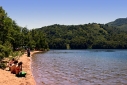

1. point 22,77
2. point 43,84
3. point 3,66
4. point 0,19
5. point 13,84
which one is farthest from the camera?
point 0,19

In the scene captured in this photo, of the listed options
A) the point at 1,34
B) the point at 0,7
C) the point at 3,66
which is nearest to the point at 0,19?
the point at 1,34

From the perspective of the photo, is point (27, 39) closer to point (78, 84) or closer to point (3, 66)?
point (3, 66)

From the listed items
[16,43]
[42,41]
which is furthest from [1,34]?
[42,41]

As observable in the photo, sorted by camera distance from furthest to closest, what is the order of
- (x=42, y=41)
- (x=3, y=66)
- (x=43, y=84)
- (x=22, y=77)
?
(x=42, y=41) < (x=3, y=66) < (x=22, y=77) < (x=43, y=84)

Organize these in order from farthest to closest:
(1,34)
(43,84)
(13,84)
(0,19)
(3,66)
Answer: (1,34) → (0,19) → (3,66) → (43,84) → (13,84)

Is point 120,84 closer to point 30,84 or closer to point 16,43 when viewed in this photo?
point 30,84

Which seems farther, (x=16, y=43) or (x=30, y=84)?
(x=16, y=43)

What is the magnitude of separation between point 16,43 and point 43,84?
197ft

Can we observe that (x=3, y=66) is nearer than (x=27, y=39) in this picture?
Yes

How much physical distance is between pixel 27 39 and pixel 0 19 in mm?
65415

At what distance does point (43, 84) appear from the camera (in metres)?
21.5

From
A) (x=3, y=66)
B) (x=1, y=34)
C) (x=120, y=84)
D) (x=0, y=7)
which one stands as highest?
(x=0, y=7)

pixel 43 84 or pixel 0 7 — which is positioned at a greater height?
pixel 0 7

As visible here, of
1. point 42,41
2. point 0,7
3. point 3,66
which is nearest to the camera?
point 3,66
